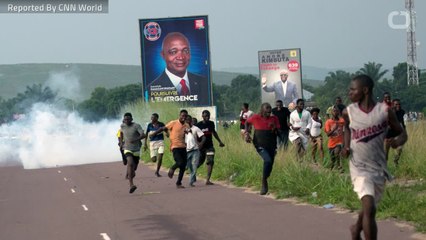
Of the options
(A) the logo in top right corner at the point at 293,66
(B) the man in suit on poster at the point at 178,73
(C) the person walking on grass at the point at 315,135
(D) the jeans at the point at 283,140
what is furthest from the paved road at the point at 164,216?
(A) the logo in top right corner at the point at 293,66

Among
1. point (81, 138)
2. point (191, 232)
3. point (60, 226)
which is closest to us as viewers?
point (191, 232)

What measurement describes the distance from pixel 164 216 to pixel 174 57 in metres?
24.8

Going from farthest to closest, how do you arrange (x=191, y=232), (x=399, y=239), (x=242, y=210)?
(x=242, y=210) → (x=191, y=232) → (x=399, y=239)

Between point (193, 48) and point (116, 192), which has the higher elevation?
point (193, 48)

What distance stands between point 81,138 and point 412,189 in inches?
1595

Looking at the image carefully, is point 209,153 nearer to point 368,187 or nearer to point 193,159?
point 193,159

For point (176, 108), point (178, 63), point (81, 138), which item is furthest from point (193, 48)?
point (81, 138)

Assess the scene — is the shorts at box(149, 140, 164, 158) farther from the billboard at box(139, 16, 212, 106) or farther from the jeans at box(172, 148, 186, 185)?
the billboard at box(139, 16, 212, 106)

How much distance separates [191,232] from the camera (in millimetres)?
11727

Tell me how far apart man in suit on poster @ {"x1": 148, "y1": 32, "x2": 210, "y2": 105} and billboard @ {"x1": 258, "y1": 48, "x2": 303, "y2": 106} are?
10.7 meters

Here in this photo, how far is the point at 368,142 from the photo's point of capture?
8703 mm

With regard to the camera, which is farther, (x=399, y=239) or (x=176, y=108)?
(x=176, y=108)

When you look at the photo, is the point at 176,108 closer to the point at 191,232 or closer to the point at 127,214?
the point at 127,214

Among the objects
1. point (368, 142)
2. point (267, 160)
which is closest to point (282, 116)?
Result: point (267, 160)
